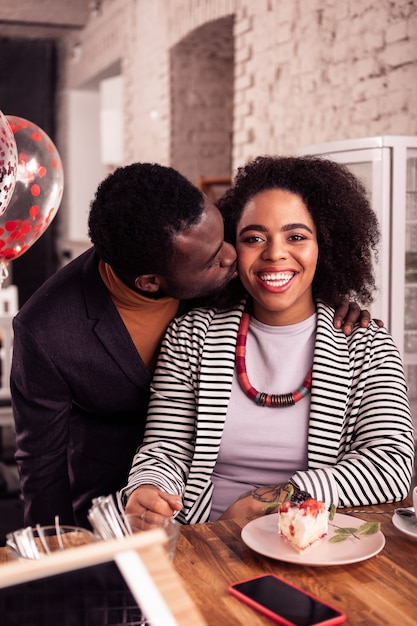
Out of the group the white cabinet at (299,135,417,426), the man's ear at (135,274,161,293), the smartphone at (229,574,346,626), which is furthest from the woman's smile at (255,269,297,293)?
the white cabinet at (299,135,417,426)

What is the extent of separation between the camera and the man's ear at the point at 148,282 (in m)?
1.66

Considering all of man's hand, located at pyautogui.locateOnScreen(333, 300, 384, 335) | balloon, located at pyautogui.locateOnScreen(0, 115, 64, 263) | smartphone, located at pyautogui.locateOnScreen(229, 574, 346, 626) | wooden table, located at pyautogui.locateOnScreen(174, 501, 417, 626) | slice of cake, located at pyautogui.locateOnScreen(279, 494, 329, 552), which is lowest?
wooden table, located at pyautogui.locateOnScreen(174, 501, 417, 626)

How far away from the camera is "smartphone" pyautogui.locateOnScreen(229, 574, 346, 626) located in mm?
951

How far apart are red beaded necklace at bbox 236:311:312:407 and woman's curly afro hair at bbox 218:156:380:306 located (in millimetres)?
134

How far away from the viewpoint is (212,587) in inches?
42.1

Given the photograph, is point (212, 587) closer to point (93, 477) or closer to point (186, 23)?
point (93, 477)

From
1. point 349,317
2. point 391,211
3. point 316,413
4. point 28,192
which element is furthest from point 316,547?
point 391,211

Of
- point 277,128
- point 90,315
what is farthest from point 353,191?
point 277,128

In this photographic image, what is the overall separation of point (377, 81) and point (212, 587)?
9.00ft

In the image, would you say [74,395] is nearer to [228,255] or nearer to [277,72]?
[228,255]

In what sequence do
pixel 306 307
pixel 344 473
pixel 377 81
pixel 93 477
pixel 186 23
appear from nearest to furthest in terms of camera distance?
pixel 344 473 → pixel 306 307 → pixel 93 477 → pixel 377 81 → pixel 186 23

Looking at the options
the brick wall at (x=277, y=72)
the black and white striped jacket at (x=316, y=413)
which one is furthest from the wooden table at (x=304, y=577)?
the brick wall at (x=277, y=72)

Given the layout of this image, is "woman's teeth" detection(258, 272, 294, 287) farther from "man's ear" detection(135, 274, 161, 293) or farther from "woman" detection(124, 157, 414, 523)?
"man's ear" detection(135, 274, 161, 293)

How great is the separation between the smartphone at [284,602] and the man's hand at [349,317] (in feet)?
2.50
